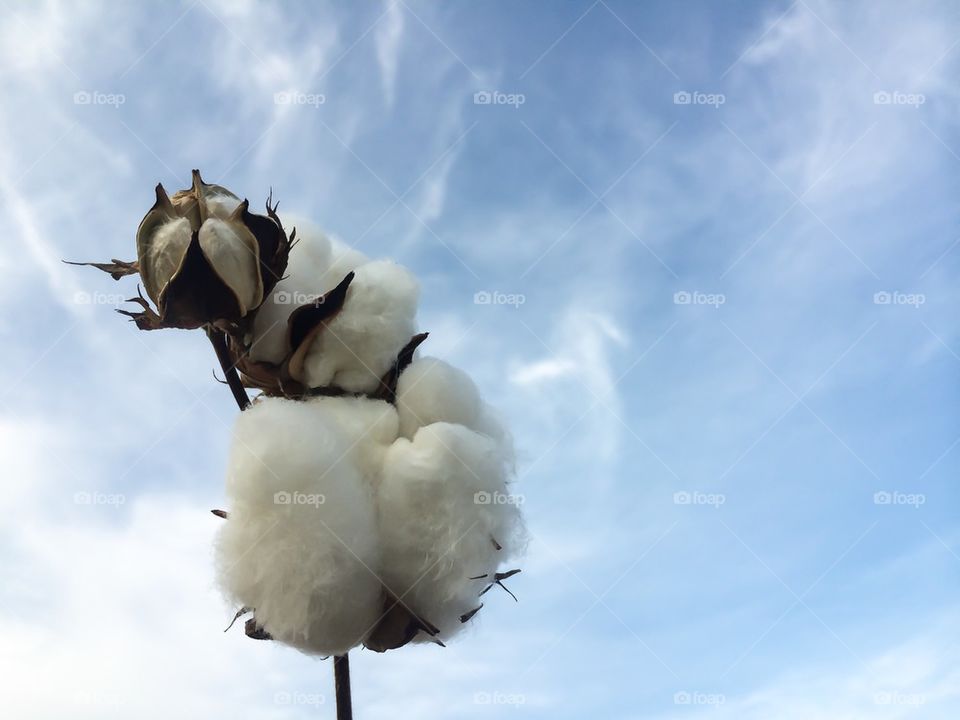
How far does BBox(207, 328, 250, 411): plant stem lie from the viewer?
2.72 metres

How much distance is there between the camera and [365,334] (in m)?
2.77

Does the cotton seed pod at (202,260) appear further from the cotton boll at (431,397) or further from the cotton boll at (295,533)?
the cotton boll at (431,397)

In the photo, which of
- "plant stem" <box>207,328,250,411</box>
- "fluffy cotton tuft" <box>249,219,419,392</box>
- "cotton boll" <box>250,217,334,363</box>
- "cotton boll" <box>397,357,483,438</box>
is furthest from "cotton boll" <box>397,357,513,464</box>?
"plant stem" <box>207,328,250,411</box>

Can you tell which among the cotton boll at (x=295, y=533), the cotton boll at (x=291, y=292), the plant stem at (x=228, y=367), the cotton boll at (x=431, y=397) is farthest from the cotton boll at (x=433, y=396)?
the plant stem at (x=228, y=367)

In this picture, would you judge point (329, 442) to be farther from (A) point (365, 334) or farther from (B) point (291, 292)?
(B) point (291, 292)

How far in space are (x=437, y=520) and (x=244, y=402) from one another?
0.79m

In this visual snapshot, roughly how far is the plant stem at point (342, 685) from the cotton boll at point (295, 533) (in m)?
0.28

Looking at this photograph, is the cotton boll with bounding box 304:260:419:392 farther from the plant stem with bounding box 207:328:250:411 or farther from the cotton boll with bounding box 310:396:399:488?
the plant stem with bounding box 207:328:250:411

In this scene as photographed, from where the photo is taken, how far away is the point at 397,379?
292cm

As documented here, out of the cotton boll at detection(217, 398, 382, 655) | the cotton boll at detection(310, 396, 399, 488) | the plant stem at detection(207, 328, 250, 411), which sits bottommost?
the cotton boll at detection(217, 398, 382, 655)

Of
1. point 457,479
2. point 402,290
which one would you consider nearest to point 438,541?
point 457,479

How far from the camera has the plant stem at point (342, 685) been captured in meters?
2.76

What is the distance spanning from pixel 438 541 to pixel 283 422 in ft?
2.06

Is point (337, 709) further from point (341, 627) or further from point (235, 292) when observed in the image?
point (235, 292)
